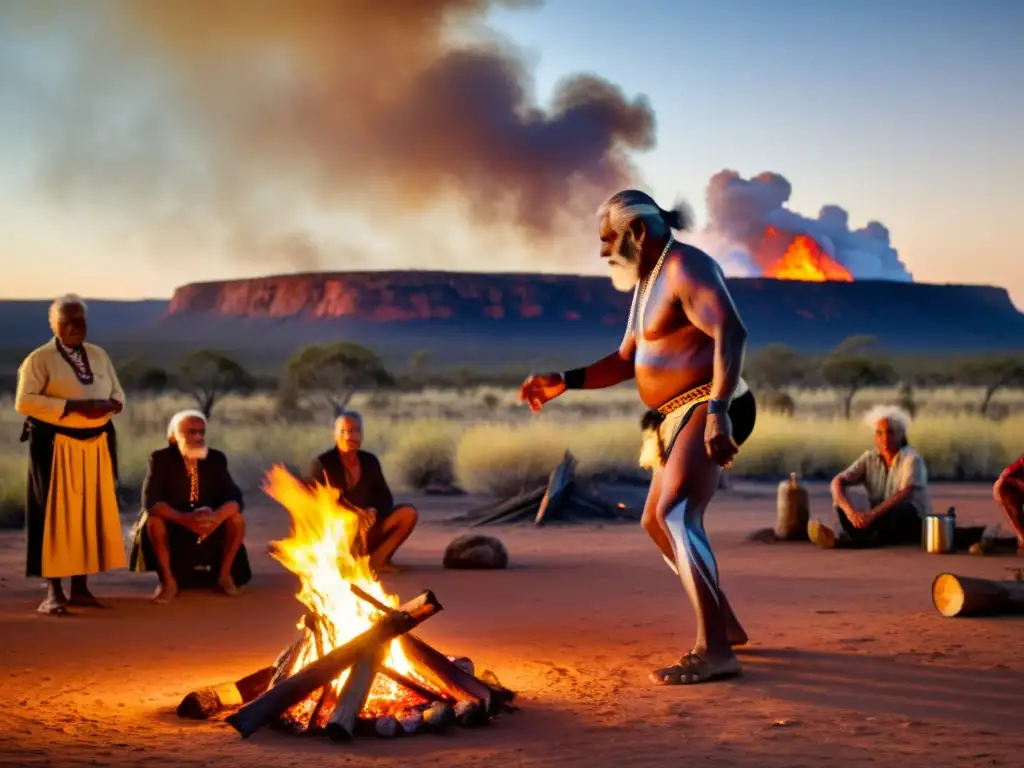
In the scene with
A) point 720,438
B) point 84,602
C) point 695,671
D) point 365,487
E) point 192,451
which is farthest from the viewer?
point 365,487

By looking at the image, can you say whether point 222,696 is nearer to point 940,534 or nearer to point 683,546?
point 683,546

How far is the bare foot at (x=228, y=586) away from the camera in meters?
10.9

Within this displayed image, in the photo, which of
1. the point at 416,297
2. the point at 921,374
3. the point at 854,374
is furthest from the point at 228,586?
the point at 416,297

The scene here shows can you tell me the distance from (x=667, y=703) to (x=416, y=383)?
206 feet

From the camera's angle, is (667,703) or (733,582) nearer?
(667,703)

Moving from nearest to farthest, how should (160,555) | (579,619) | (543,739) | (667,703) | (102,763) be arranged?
Result: (102,763)
(543,739)
(667,703)
(579,619)
(160,555)

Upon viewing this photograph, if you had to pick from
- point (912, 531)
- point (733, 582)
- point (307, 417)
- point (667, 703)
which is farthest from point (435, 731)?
point (307, 417)

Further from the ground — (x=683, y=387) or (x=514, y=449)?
(x=683, y=387)

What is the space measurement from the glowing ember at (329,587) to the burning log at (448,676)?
0.11 meters

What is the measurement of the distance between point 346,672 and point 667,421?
2.02 m

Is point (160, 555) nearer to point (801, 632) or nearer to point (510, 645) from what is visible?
point (510, 645)

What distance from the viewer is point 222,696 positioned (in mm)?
6871

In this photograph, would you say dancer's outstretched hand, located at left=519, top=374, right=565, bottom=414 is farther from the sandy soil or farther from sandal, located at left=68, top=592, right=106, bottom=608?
sandal, located at left=68, top=592, right=106, bottom=608

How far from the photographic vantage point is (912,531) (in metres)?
13.6
